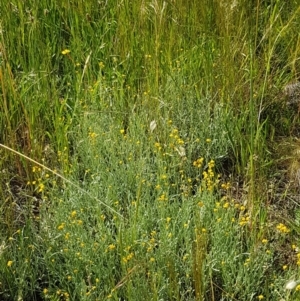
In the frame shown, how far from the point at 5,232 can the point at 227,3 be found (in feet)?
4.56

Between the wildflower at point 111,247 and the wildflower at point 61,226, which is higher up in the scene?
the wildflower at point 61,226

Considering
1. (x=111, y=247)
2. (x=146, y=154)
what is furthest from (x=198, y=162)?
(x=111, y=247)

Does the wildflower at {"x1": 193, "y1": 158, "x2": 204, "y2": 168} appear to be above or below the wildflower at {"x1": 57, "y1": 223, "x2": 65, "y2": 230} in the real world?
above

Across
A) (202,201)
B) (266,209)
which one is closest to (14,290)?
(202,201)

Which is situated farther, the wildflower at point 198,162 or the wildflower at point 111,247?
the wildflower at point 198,162

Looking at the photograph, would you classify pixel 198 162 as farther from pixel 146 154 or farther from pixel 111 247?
pixel 111 247

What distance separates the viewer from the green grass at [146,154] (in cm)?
232

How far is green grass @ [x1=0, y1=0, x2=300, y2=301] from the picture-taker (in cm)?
232

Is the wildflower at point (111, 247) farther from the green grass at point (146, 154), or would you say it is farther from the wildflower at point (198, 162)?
the wildflower at point (198, 162)

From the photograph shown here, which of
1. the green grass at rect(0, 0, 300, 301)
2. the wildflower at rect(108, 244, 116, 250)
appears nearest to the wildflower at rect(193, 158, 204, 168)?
the green grass at rect(0, 0, 300, 301)

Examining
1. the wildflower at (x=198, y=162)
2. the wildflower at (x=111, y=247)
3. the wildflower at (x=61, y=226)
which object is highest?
the wildflower at (x=198, y=162)

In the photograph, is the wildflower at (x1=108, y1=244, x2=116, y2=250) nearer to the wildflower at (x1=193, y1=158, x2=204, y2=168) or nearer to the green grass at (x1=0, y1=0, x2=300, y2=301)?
the green grass at (x1=0, y1=0, x2=300, y2=301)

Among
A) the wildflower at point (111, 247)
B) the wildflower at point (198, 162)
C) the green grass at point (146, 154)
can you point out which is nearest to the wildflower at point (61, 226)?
the green grass at point (146, 154)

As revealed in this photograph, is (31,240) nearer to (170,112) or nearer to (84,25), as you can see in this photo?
(170,112)
